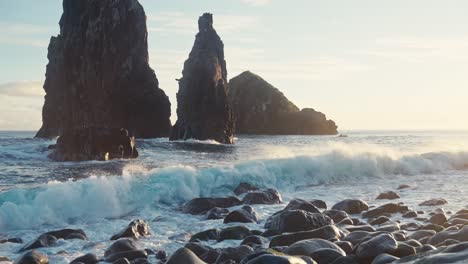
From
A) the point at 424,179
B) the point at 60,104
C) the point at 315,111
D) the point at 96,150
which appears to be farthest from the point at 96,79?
the point at 315,111

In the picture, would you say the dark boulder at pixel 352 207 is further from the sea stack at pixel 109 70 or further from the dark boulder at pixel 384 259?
the sea stack at pixel 109 70

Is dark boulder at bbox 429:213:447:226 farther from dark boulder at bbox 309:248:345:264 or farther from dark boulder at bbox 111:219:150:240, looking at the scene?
dark boulder at bbox 111:219:150:240

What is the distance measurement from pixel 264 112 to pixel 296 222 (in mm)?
115611

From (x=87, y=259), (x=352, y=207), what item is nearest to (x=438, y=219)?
(x=352, y=207)

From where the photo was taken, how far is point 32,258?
7.69 metres

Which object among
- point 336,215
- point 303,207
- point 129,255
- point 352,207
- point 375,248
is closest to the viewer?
point 375,248

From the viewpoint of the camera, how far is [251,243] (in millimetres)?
8703

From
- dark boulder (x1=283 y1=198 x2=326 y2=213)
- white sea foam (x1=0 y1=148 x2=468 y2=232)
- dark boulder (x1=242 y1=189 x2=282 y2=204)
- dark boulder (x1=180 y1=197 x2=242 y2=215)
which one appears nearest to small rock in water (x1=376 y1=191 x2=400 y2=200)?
dark boulder (x1=242 y1=189 x2=282 y2=204)

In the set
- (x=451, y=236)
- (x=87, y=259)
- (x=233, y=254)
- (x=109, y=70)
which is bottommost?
(x=87, y=259)

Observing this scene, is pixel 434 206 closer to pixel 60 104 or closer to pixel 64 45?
pixel 64 45

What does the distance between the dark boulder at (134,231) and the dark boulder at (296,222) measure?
8.55 feet

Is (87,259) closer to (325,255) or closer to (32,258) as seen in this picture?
(32,258)

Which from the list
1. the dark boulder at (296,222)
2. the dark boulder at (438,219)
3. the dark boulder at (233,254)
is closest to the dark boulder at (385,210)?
the dark boulder at (438,219)

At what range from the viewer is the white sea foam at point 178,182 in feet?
40.2
